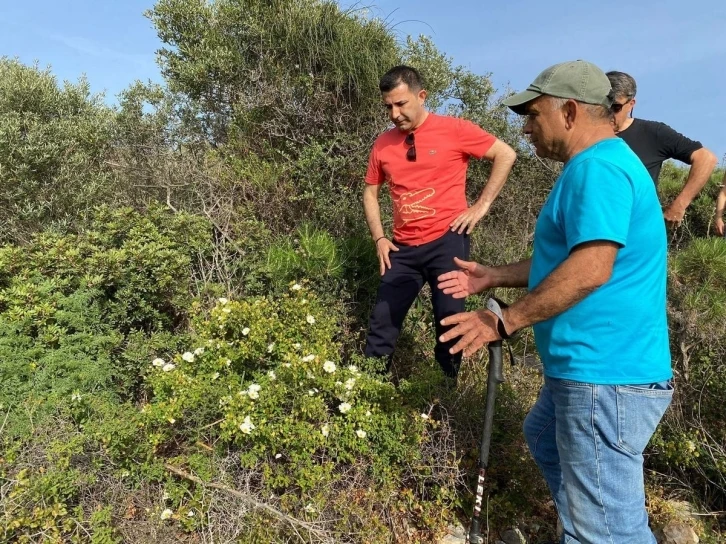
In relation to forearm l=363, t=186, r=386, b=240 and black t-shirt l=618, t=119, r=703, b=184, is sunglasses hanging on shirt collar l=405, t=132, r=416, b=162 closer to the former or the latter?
forearm l=363, t=186, r=386, b=240

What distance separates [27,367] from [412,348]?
275cm

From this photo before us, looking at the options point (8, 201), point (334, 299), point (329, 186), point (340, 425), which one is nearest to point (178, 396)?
point (340, 425)

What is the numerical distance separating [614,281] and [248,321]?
229 cm

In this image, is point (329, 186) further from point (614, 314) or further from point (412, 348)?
point (614, 314)

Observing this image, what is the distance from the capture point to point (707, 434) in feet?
9.26

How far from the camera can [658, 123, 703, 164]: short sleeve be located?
329 centimetres

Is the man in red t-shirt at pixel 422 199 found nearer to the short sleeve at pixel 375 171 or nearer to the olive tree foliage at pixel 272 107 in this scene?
the short sleeve at pixel 375 171

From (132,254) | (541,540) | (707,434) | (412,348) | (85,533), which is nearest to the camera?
(85,533)

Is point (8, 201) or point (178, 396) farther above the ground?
point (8, 201)

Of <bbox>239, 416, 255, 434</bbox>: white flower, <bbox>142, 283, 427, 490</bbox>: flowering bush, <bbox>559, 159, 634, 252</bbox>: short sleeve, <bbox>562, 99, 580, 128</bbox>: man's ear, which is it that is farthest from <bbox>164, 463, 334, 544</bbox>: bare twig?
<bbox>562, 99, 580, 128</bbox>: man's ear

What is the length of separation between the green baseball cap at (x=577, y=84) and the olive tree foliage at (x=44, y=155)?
466 centimetres

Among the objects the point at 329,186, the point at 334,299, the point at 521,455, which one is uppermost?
the point at 329,186

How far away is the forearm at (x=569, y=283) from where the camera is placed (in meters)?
1.51

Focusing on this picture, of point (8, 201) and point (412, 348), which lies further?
point (8, 201)
